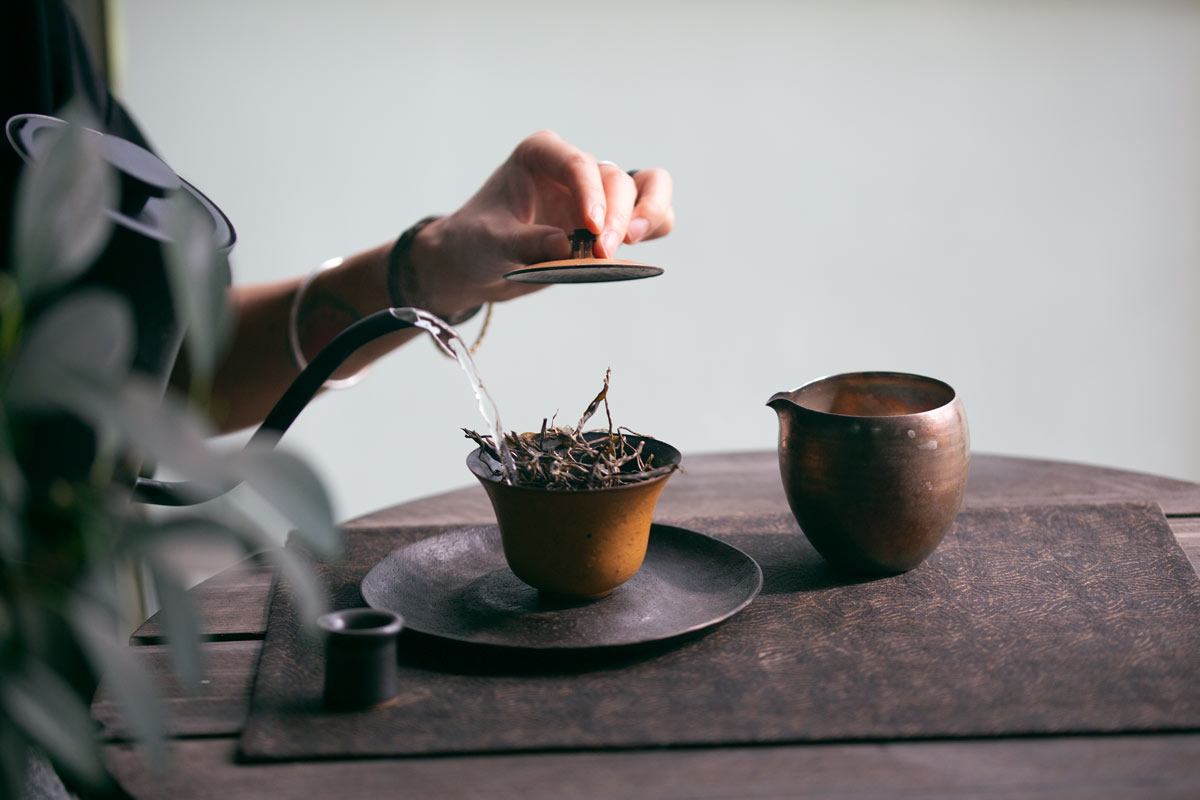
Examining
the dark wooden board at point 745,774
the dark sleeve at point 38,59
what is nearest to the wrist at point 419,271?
the dark sleeve at point 38,59

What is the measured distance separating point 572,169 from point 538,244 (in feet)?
0.29

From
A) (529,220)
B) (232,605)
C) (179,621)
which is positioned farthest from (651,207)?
(179,621)

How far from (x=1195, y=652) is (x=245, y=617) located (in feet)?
2.22

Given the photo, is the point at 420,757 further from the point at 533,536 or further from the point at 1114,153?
the point at 1114,153

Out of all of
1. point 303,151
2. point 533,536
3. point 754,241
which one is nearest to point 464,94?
point 303,151

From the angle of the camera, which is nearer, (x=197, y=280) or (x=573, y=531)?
(x=197, y=280)

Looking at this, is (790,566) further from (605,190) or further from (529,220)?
(529,220)

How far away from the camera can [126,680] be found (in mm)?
334

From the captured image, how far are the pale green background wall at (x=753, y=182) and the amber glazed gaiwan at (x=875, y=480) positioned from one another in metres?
1.36

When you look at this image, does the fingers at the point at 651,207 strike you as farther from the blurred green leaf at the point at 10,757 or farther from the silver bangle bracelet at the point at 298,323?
the blurred green leaf at the point at 10,757

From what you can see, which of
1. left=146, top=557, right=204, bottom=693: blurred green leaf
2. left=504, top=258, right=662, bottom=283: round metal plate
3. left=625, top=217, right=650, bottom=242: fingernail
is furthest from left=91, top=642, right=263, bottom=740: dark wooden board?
left=625, top=217, right=650, bottom=242: fingernail

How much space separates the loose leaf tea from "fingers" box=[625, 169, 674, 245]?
33 cm

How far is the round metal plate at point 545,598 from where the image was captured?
67 cm

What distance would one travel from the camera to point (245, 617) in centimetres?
76
